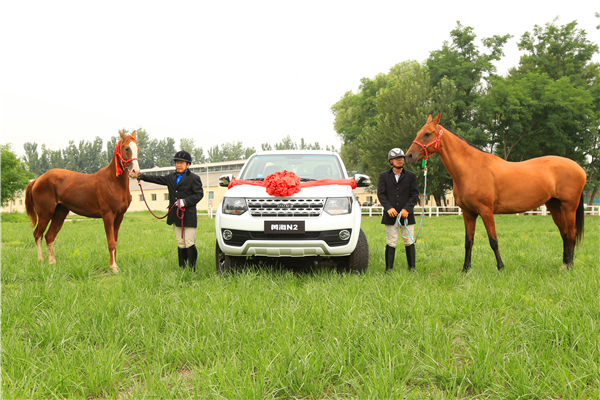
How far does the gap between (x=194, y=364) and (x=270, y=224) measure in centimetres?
233

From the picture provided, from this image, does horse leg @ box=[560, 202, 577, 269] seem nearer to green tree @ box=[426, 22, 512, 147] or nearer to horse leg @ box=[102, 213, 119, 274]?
horse leg @ box=[102, 213, 119, 274]

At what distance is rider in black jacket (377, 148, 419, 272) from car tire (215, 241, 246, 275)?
2209mm

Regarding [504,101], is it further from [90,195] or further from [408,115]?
[90,195]

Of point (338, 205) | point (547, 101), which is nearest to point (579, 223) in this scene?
point (338, 205)

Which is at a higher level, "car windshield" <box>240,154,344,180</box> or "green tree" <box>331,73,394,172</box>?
"green tree" <box>331,73,394,172</box>

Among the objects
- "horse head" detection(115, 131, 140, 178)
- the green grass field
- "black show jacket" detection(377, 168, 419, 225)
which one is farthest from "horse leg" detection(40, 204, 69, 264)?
"black show jacket" detection(377, 168, 419, 225)

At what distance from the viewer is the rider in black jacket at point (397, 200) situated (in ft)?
19.2

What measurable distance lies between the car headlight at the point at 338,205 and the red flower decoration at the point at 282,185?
45cm

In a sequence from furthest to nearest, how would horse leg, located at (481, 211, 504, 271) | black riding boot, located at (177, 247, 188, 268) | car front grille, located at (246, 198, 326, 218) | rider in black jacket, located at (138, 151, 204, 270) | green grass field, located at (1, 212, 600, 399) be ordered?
black riding boot, located at (177, 247, 188, 268), rider in black jacket, located at (138, 151, 204, 270), horse leg, located at (481, 211, 504, 271), car front grille, located at (246, 198, 326, 218), green grass field, located at (1, 212, 600, 399)

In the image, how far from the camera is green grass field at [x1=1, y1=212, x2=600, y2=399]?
91.7 inches

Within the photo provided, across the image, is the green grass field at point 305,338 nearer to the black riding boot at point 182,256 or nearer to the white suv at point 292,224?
the white suv at point 292,224

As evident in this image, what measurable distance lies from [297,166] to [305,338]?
384 cm

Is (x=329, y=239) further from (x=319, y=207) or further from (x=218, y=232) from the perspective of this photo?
(x=218, y=232)

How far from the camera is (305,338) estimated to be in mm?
2932
